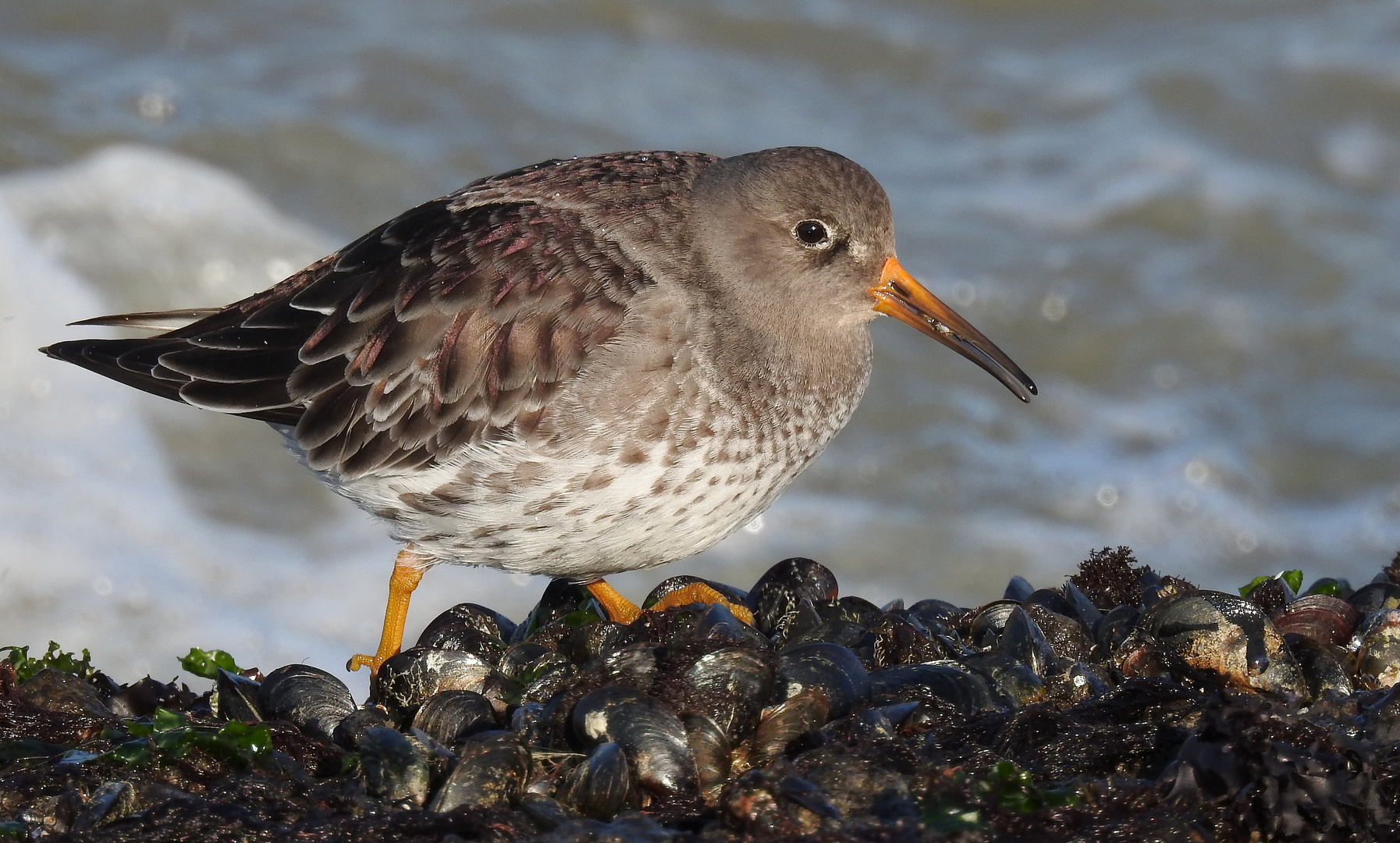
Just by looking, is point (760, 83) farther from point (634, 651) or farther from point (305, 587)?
point (634, 651)

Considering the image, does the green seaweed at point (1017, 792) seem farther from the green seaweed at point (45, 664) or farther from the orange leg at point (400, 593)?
the green seaweed at point (45, 664)

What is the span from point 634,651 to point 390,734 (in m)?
0.84

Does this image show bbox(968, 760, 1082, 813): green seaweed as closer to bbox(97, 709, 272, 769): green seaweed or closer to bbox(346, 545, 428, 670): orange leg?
bbox(97, 709, 272, 769): green seaweed

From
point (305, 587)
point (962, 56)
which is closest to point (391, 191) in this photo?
point (305, 587)

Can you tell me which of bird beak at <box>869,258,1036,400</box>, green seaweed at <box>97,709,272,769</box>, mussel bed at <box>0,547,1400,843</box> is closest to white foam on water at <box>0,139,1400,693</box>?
bird beak at <box>869,258,1036,400</box>

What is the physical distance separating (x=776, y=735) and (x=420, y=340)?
7.67 ft

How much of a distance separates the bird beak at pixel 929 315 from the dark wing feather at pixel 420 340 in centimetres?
108

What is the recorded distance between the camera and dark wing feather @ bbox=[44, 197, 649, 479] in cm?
573

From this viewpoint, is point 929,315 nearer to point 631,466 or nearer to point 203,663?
point 631,466

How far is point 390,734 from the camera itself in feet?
14.2

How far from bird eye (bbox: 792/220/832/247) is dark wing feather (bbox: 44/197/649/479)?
2.34 feet

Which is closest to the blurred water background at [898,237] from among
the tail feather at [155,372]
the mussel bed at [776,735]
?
the tail feather at [155,372]

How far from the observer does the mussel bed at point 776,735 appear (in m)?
3.93

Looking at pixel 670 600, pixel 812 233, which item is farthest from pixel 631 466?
pixel 812 233
